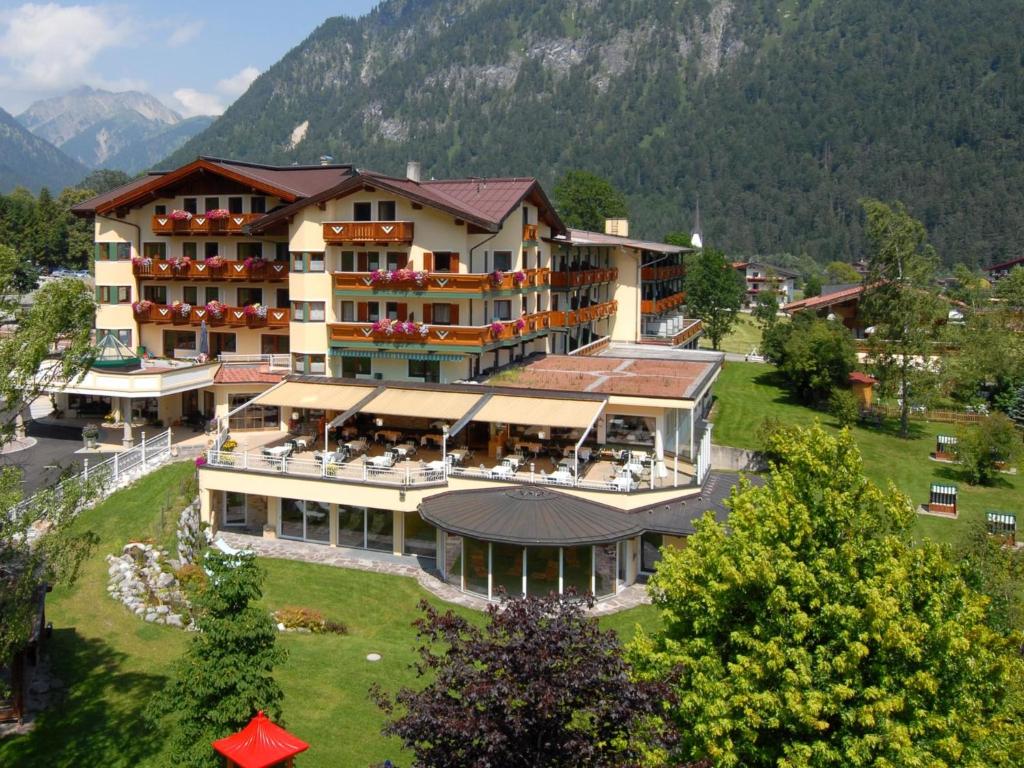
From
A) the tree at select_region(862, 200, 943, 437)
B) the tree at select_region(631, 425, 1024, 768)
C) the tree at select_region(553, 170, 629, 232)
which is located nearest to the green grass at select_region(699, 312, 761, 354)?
the tree at select_region(553, 170, 629, 232)

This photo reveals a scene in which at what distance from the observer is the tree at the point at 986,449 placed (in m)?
41.3

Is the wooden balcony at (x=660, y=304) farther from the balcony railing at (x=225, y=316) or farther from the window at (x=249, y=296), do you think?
the window at (x=249, y=296)

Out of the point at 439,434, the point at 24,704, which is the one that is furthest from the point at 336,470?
the point at 24,704

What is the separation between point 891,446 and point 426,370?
84.7 feet

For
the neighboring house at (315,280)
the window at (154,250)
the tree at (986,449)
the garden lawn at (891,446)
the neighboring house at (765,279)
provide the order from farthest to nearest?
the neighboring house at (765,279) < the window at (154,250) < the tree at (986,449) < the garden lawn at (891,446) < the neighboring house at (315,280)

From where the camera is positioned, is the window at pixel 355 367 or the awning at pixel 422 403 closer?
the awning at pixel 422 403

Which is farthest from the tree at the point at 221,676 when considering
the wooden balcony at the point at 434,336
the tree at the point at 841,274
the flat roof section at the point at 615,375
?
the tree at the point at 841,274

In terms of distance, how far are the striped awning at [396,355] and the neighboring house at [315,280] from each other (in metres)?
0.09

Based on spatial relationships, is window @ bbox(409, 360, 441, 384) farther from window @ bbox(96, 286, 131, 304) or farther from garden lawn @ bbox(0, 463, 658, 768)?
window @ bbox(96, 286, 131, 304)

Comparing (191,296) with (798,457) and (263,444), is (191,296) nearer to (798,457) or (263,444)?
(263,444)

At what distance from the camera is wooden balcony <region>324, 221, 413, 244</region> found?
120 feet

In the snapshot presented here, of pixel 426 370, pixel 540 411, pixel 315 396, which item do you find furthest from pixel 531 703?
pixel 426 370

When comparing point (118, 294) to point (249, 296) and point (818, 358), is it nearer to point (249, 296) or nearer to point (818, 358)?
point (249, 296)

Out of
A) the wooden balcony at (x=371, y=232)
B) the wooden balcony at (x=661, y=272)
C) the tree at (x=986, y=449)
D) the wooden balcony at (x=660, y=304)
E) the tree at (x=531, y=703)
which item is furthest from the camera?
the wooden balcony at (x=660, y=304)
